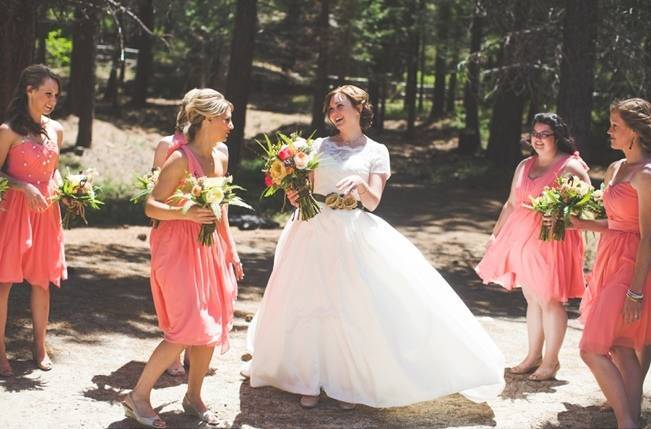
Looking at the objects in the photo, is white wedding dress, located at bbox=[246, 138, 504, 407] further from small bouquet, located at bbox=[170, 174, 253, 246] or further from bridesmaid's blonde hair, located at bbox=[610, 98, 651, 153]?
bridesmaid's blonde hair, located at bbox=[610, 98, 651, 153]

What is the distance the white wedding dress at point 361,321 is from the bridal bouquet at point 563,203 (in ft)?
3.03

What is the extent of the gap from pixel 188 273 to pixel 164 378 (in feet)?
5.52

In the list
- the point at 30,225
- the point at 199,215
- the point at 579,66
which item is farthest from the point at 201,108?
the point at 579,66

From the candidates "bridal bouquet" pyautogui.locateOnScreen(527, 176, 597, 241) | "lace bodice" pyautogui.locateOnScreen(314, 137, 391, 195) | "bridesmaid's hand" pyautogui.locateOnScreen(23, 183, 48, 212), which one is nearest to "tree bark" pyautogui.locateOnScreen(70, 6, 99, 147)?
"bridesmaid's hand" pyautogui.locateOnScreen(23, 183, 48, 212)

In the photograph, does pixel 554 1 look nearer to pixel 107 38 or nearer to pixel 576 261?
pixel 576 261

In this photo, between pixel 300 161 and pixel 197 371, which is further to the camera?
pixel 300 161

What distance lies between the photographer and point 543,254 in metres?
6.86

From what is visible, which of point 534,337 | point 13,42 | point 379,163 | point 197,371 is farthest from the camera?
point 13,42

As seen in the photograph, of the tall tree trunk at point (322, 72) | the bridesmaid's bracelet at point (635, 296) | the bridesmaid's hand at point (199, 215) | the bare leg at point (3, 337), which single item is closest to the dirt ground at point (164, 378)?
the bare leg at point (3, 337)

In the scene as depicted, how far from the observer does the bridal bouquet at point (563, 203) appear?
603cm

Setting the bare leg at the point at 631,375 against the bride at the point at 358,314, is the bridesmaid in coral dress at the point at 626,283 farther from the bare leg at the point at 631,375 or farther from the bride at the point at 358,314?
the bride at the point at 358,314

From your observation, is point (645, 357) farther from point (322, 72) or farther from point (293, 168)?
point (322, 72)

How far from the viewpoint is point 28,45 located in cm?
991

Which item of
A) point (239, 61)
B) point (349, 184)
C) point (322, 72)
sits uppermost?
point (322, 72)
